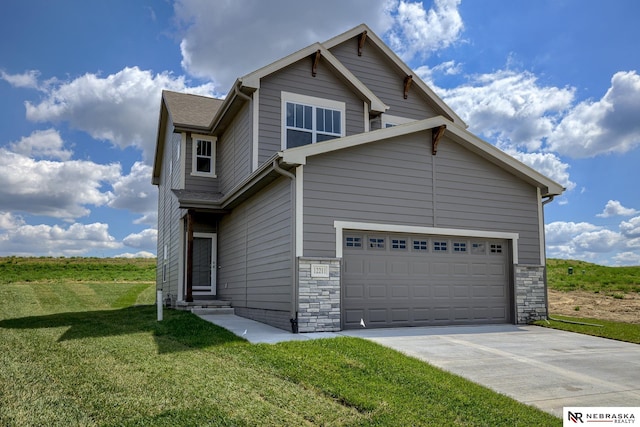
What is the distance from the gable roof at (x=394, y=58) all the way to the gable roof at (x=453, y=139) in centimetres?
536

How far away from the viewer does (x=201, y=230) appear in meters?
17.7

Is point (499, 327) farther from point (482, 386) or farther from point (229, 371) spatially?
point (229, 371)

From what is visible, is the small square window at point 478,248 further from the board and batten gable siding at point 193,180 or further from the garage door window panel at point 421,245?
the board and batten gable siding at point 193,180

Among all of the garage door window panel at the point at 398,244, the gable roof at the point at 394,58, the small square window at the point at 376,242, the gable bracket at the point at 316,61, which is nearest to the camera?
the small square window at the point at 376,242

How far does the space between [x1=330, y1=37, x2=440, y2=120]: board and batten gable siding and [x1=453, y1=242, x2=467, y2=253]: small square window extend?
605cm

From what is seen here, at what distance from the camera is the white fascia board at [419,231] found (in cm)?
1143

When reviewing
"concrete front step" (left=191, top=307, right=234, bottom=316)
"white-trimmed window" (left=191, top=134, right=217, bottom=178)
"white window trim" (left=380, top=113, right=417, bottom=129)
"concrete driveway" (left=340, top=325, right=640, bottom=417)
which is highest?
"white window trim" (left=380, top=113, right=417, bottom=129)

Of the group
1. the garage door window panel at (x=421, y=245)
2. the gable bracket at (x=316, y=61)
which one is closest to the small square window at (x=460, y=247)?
the garage door window panel at (x=421, y=245)

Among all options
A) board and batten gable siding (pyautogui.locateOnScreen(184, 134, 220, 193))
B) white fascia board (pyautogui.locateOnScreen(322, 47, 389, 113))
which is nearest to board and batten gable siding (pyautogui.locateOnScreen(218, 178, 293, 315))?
board and batten gable siding (pyautogui.locateOnScreen(184, 134, 220, 193))

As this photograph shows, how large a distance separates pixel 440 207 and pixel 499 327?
310 centimetres

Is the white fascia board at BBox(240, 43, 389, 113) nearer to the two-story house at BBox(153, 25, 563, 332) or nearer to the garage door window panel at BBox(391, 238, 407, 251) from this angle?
the two-story house at BBox(153, 25, 563, 332)

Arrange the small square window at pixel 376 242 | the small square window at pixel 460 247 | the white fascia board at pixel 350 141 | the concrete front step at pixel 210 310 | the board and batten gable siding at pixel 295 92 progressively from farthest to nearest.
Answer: the concrete front step at pixel 210 310
the board and batten gable siding at pixel 295 92
the small square window at pixel 460 247
the small square window at pixel 376 242
the white fascia board at pixel 350 141

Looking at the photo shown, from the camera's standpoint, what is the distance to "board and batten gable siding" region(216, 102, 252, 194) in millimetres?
14633

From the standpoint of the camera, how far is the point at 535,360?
334 inches
